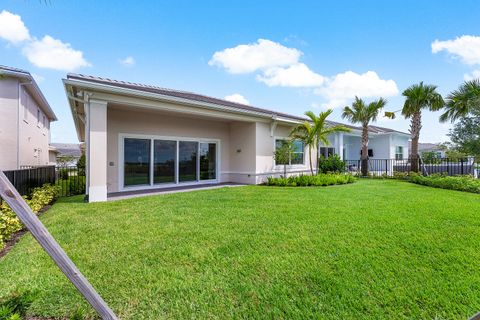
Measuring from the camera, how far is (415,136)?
16719mm

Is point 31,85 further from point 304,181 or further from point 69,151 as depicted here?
point 69,151

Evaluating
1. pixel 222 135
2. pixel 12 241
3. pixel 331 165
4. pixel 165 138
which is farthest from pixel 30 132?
pixel 331 165

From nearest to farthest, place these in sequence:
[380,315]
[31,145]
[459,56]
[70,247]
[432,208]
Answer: [380,315]
[70,247]
[432,208]
[459,56]
[31,145]

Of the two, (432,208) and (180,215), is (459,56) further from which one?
(180,215)

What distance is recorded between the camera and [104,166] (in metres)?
8.37

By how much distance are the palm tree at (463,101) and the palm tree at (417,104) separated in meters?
0.74

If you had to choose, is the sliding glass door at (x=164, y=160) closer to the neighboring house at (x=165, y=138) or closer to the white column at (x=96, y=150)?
the neighboring house at (x=165, y=138)

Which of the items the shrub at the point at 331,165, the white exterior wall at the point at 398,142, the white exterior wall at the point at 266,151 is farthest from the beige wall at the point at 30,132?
the white exterior wall at the point at 398,142

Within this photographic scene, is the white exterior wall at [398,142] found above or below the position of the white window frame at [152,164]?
above

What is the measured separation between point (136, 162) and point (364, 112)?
1594cm

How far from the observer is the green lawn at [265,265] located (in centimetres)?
268

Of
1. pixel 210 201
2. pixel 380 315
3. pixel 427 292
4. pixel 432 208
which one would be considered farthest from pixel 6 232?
pixel 432 208

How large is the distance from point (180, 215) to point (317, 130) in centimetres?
982

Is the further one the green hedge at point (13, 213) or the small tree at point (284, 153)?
the small tree at point (284, 153)
